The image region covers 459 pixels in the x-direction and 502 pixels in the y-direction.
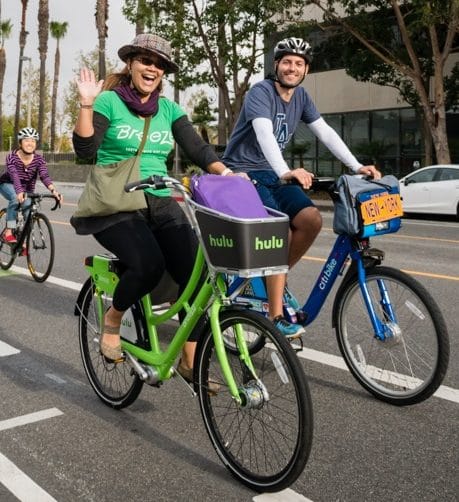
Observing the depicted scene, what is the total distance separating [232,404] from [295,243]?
5.30ft

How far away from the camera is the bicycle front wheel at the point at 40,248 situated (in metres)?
8.34

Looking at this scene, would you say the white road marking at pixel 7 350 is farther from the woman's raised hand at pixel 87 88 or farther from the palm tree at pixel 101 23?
the palm tree at pixel 101 23

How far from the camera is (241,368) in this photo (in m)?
3.01

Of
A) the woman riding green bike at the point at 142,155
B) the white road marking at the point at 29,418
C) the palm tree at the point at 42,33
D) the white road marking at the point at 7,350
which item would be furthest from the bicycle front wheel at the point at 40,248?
the palm tree at the point at 42,33

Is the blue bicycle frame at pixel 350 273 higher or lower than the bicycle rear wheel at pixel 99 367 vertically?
higher

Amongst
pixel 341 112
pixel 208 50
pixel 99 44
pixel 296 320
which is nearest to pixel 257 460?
pixel 296 320

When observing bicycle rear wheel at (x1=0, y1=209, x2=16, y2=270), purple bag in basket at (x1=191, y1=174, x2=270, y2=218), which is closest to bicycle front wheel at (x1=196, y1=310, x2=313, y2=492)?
purple bag in basket at (x1=191, y1=174, x2=270, y2=218)

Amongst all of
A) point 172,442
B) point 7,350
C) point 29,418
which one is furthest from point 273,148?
point 7,350

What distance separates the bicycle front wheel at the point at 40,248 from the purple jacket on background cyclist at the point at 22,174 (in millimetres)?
304

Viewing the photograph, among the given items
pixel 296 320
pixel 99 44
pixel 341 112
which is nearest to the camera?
pixel 296 320

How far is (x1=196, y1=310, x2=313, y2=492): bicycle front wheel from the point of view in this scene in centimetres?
276

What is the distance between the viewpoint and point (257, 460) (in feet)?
10.1

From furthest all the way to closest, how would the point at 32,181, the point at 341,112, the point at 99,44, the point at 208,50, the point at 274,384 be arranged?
the point at 99,44 → the point at 341,112 → the point at 208,50 → the point at 32,181 → the point at 274,384

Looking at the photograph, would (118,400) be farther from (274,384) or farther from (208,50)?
(208,50)
